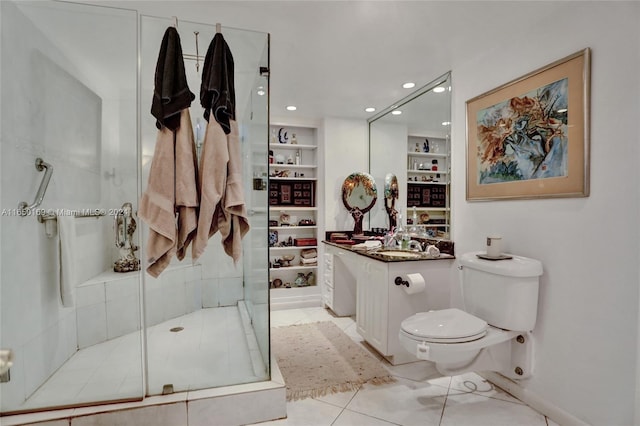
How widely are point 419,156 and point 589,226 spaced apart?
5.30 feet

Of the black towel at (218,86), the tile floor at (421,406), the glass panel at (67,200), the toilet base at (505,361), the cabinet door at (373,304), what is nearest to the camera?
the black towel at (218,86)

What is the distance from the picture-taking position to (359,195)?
12.4ft

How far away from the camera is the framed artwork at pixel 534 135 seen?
5.41ft

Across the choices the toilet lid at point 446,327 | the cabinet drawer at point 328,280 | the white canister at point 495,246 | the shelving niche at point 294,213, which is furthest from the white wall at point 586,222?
the shelving niche at point 294,213

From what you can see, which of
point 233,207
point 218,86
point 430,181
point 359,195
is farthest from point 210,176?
point 359,195

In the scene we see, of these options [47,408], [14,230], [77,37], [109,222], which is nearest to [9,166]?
[14,230]

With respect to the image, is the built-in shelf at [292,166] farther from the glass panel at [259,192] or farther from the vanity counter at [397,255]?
the glass panel at [259,192]

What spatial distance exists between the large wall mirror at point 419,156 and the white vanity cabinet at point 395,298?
1.22 ft

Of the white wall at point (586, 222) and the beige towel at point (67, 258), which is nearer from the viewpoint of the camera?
the white wall at point (586, 222)

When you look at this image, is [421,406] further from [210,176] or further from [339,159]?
[339,159]

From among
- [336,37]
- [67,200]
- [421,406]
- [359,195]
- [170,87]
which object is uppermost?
[336,37]

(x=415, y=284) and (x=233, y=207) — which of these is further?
(x=415, y=284)

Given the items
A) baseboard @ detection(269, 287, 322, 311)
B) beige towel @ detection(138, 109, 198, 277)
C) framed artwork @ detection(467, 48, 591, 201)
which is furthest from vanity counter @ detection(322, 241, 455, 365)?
beige towel @ detection(138, 109, 198, 277)

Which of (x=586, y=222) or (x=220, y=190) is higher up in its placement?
(x=220, y=190)
